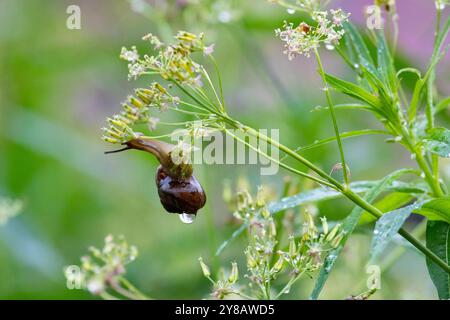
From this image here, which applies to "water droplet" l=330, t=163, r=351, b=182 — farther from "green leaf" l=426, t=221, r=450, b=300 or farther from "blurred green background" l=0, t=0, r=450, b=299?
"blurred green background" l=0, t=0, r=450, b=299

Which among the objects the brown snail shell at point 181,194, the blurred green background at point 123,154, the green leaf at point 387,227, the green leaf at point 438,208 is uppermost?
the blurred green background at point 123,154

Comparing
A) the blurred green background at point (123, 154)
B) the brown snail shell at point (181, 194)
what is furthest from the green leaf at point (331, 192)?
the blurred green background at point (123, 154)

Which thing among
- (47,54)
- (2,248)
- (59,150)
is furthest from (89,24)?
(2,248)

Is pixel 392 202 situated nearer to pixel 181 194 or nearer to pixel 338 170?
pixel 338 170

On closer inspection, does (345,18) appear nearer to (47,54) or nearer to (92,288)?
(92,288)

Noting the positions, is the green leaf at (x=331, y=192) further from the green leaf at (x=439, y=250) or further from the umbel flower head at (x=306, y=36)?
the umbel flower head at (x=306, y=36)

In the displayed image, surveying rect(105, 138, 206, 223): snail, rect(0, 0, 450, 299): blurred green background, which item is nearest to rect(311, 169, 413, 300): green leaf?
rect(105, 138, 206, 223): snail
